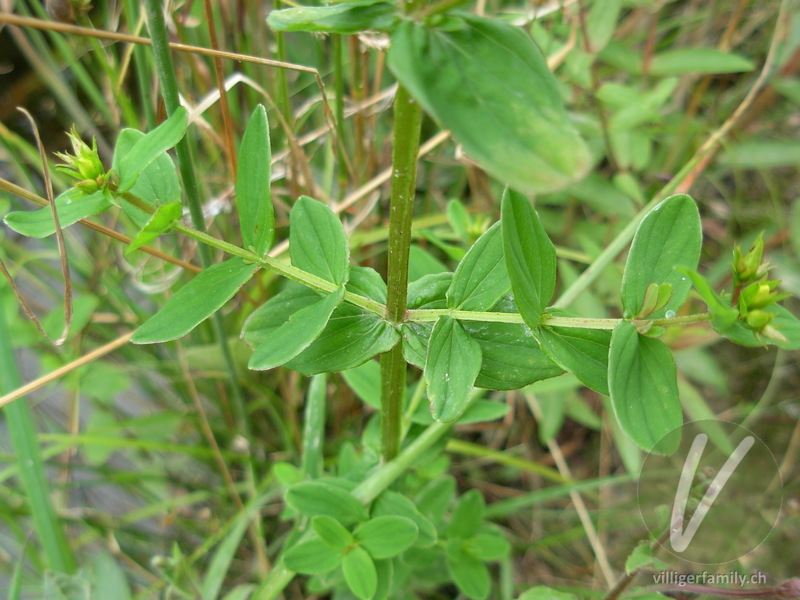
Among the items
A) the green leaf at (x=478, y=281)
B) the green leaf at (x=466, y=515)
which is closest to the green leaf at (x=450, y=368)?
the green leaf at (x=478, y=281)

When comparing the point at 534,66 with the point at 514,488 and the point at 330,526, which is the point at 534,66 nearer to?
the point at 330,526

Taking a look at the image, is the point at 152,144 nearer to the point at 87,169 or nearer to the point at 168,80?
the point at 87,169

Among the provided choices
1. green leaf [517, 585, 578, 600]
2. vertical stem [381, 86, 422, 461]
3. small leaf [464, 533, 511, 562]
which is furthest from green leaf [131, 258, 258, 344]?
small leaf [464, 533, 511, 562]

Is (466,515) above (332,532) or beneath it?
beneath

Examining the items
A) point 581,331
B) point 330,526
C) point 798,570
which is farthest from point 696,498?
point 798,570

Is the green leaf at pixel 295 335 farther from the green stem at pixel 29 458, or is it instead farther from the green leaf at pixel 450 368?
A: the green stem at pixel 29 458
